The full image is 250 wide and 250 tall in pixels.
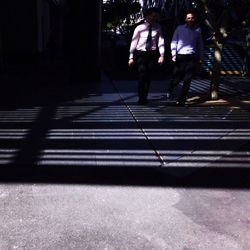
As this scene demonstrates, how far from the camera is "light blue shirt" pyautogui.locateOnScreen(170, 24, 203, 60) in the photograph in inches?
317

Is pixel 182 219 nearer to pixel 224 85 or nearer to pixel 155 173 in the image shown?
pixel 155 173

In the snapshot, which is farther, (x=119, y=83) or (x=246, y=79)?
(x=246, y=79)

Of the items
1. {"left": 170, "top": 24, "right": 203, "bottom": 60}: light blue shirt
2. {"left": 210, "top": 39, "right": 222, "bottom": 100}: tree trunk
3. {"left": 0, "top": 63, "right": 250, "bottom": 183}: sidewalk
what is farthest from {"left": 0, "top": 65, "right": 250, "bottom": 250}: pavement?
{"left": 170, "top": 24, "right": 203, "bottom": 60}: light blue shirt

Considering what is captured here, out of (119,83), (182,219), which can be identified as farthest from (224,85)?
(182,219)

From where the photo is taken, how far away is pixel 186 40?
26.5ft

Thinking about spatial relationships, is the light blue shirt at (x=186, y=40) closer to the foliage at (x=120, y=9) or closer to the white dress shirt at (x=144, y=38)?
the white dress shirt at (x=144, y=38)

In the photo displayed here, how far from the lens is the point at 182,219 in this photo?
3.54 metres

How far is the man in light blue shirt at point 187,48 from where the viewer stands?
8062 mm

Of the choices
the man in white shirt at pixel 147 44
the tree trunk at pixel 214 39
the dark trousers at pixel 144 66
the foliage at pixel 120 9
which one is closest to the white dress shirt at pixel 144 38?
the man in white shirt at pixel 147 44

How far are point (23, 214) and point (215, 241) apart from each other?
1639 mm

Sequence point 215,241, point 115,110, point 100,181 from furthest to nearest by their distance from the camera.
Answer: point 115,110 < point 100,181 < point 215,241

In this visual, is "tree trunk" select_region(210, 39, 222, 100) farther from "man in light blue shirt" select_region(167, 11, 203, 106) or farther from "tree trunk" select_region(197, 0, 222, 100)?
"man in light blue shirt" select_region(167, 11, 203, 106)

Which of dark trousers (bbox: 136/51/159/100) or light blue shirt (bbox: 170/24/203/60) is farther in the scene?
dark trousers (bbox: 136/51/159/100)

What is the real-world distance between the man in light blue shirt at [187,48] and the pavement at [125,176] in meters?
0.62
